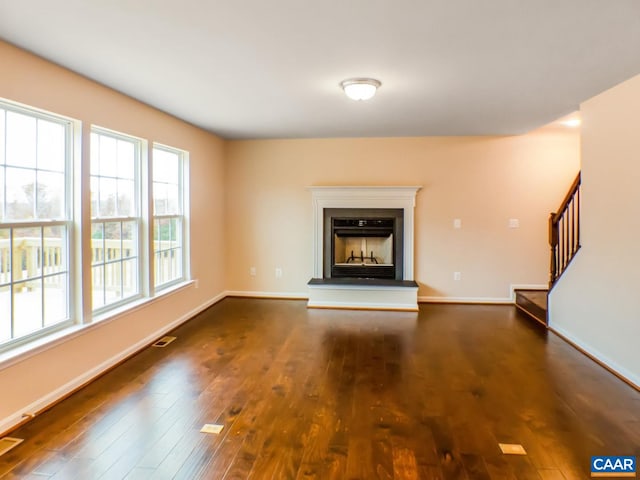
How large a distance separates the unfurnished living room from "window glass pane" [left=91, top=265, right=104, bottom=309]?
0.04 meters

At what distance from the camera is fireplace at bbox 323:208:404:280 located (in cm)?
575

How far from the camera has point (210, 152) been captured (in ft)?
18.0

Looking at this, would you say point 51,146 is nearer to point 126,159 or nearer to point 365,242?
point 126,159

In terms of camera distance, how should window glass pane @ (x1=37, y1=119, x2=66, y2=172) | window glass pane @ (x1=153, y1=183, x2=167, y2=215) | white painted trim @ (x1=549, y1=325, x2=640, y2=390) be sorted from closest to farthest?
window glass pane @ (x1=37, y1=119, x2=66, y2=172) → white painted trim @ (x1=549, y1=325, x2=640, y2=390) → window glass pane @ (x1=153, y1=183, x2=167, y2=215)

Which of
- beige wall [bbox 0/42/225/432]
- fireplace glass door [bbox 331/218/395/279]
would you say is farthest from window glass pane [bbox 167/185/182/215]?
fireplace glass door [bbox 331/218/395/279]

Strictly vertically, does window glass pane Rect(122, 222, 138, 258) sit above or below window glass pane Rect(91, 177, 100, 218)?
below

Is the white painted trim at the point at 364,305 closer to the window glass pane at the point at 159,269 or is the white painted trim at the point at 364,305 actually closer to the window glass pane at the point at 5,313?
the window glass pane at the point at 159,269

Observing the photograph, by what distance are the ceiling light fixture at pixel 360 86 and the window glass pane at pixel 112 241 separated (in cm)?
233

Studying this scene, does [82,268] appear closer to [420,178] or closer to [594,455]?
[594,455]

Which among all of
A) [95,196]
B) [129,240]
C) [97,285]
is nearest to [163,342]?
[97,285]

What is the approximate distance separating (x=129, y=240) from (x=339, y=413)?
8.36 feet

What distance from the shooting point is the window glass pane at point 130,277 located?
377 cm

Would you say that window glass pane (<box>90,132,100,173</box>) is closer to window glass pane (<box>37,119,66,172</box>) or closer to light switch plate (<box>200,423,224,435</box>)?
window glass pane (<box>37,119,66,172</box>)

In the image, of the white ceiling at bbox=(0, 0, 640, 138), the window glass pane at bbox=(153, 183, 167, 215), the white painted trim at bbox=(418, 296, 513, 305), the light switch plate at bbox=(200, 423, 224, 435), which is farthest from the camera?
the white painted trim at bbox=(418, 296, 513, 305)
